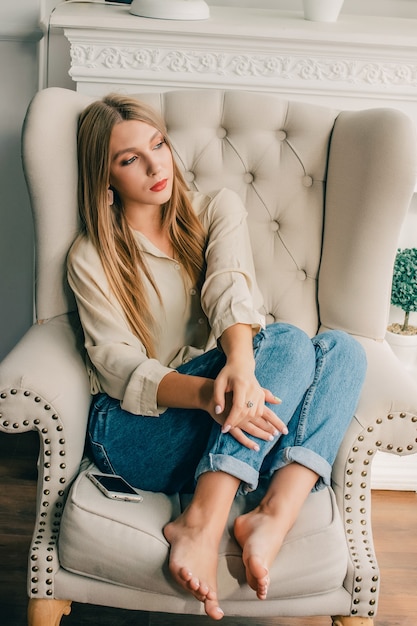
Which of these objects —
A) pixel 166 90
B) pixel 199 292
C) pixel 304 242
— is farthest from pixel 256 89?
pixel 199 292

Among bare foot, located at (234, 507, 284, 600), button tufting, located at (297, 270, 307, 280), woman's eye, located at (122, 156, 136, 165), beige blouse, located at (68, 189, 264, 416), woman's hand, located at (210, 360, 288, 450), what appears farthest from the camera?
button tufting, located at (297, 270, 307, 280)

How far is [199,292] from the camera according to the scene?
1654 millimetres

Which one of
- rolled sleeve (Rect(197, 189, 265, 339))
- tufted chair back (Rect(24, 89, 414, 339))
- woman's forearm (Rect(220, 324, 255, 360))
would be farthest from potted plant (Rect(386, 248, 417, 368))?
woman's forearm (Rect(220, 324, 255, 360))

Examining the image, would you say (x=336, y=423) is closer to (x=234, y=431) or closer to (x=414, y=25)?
(x=234, y=431)

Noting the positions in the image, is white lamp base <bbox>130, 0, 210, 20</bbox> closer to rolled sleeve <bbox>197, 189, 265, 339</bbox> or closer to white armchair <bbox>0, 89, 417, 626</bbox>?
white armchair <bbox>0, 89, 417, 626</bbox>

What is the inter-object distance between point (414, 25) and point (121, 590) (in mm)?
1552

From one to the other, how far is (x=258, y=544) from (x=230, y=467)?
135mm

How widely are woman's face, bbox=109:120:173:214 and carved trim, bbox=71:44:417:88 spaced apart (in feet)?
1.39

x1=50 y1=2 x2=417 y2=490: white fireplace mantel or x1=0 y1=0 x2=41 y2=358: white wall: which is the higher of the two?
x1=50 y1=2 x2=417 y2=490: white fireplace mantel

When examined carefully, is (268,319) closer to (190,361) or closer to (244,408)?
(190,361)

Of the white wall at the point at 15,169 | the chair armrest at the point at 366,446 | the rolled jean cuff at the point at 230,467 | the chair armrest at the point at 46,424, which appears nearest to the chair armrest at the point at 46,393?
the chair armrest at the point at 46,424

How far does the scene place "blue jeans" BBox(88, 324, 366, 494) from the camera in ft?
4.47

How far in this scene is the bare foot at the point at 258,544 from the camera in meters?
1.21

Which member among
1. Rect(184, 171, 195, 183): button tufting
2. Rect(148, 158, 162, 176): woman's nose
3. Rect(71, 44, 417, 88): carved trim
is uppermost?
Rect(71, 44, 417, 88): carved trim
